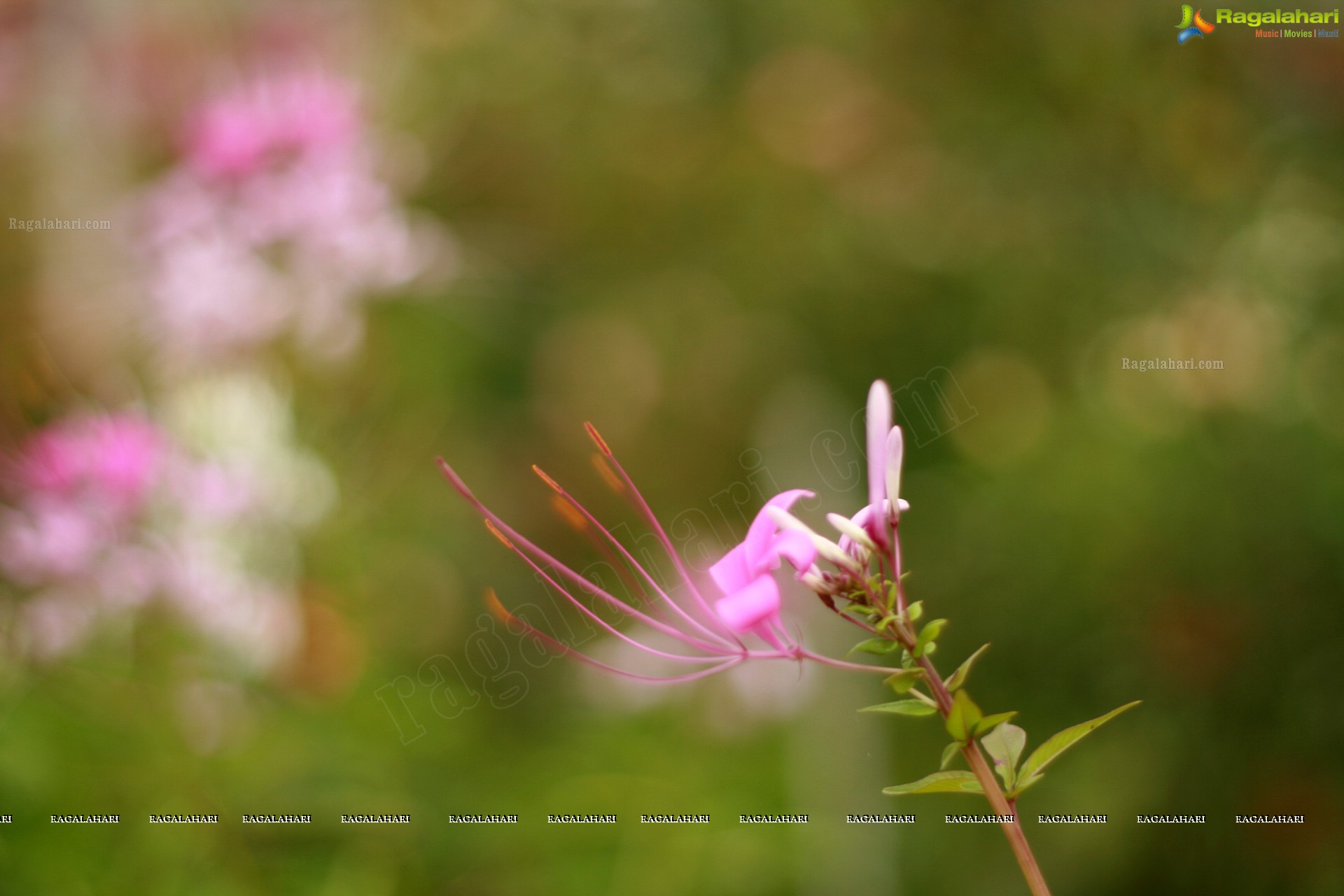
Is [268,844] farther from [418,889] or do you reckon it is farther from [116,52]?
[116,52]

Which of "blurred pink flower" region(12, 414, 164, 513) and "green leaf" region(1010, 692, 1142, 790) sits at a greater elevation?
"green leaf" region(1010, 692, 1142, 790)

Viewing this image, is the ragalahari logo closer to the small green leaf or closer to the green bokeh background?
the green bokeh background

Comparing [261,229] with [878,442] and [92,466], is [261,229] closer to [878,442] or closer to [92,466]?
[92,466]

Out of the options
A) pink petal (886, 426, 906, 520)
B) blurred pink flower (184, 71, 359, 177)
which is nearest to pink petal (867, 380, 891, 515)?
pink petal (886, 426, 906, 520)

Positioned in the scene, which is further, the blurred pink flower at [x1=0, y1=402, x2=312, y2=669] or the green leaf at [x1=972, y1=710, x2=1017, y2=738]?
the blurred pink flower at [x1=0, y1=402, x2=312, y2=669]

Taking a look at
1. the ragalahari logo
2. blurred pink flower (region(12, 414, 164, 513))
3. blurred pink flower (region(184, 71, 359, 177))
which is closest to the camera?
blurred pink flower (region(12, 414, 164, 513))

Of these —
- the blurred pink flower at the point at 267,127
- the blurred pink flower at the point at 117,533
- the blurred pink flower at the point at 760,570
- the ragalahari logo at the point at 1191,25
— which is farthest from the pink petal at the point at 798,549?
the ragalahari logo at the point at 1191,25

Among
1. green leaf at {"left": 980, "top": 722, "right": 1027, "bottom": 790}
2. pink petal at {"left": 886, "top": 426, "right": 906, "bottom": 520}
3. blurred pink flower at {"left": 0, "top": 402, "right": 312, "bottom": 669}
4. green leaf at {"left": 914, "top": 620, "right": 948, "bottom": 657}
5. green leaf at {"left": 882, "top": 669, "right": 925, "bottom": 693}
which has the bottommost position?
blurred pink flower at {"left": 0, "top": 402, "right": 312, "bottom": 669}
